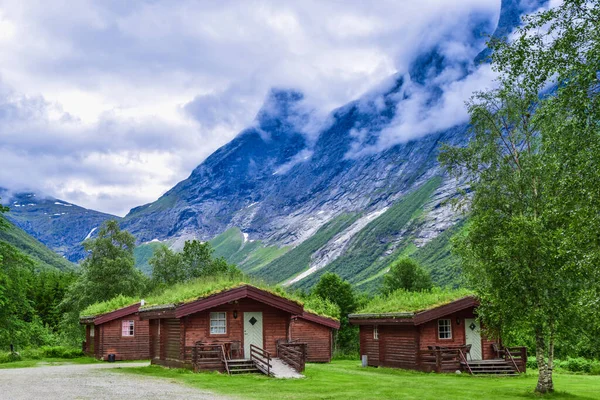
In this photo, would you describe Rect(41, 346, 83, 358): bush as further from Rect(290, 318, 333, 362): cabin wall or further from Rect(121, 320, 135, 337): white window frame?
Rect(290, 318, 333, 362): cabin wall

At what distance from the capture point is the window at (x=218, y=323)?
31141mm

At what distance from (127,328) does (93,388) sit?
2380 cm

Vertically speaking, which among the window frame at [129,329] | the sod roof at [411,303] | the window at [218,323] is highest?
the sod roof at [411,303]

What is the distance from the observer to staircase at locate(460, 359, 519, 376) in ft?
111

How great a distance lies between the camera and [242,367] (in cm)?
3008

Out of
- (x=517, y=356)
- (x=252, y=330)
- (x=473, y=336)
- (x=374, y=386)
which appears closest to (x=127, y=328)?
(x=252, y=330)

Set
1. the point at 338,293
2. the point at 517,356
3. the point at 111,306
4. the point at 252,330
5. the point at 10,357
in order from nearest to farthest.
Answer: the point at 252,330
the point at 517,356
the point at 10,357
the point at 111,306
the point at 338,293

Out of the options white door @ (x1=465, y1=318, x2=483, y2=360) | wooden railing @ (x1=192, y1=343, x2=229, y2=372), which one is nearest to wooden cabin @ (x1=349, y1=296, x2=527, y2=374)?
white door @ (x1=465, y1=318, x2=483, y2=360)

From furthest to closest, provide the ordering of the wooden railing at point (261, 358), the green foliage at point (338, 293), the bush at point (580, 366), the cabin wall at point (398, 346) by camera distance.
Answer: the green foliage at point (338, 293) → the bush at point (580, 366) → the cabin wall at point (398, 346) → the wooden railing at point (261, 358)

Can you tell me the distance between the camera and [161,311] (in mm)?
31297

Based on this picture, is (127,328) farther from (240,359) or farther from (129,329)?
(240,359)

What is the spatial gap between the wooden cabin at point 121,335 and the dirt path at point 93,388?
50.1 ft

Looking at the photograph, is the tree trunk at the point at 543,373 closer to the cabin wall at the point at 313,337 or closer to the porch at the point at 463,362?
the porch at the point at 463,362

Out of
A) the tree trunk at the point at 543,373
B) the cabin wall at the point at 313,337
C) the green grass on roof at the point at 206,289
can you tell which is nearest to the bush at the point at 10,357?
the green grass on roof at the point at 206,289
